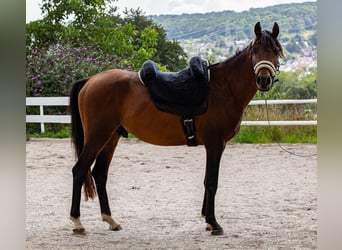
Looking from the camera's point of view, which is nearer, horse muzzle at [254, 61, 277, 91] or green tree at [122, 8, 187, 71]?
horse muzzle at [254, 61, 277, 91]

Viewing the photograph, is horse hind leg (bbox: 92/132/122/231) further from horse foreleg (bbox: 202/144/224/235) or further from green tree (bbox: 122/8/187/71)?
green tree (bbox: 122/8/187/71)

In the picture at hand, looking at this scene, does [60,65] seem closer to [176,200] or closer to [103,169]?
[176,200]

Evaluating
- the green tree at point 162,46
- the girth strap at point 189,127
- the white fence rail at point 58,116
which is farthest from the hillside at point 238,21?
the girth strap at point 189,127

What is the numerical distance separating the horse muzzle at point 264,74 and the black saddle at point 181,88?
278 millimetres

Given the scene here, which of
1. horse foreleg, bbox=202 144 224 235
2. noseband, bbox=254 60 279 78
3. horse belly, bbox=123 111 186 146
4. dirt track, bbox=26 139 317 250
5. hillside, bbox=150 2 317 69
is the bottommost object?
dirt track, bbox=26 139 317 250

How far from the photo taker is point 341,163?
0.52 metres

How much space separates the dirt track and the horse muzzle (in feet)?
2.59

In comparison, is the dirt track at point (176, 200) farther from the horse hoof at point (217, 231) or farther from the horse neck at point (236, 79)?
the horse neck at point (236, 79)

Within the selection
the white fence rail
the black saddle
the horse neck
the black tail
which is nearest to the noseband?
the horse neck

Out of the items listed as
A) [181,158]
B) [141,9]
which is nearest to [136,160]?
[181,158]

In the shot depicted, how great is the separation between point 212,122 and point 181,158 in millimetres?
2347

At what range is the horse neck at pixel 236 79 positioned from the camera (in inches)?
95.0

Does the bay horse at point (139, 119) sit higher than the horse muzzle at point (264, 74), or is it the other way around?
the horse muzzle at point (264, 74)

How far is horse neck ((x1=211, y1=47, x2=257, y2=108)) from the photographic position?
2412mm
